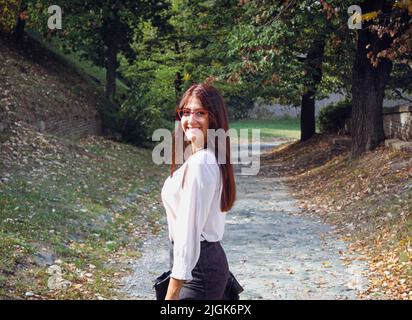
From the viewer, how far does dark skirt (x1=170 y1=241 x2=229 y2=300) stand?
12.3 ft

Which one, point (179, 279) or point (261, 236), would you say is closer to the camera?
point (179, 279)

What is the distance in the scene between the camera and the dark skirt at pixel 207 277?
376 cm

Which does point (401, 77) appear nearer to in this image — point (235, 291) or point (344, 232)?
point (344, 232)

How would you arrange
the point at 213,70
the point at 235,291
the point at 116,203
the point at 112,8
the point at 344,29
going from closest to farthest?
the point at 235,291, the point at 116,203, the point at 344,29, the point at 213,70, the point at 112,8

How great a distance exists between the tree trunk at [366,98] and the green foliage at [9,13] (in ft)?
29.7

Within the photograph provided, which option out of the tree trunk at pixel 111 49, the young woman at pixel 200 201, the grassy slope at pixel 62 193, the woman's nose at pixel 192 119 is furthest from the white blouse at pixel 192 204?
the tree trunk at pixel 111 49

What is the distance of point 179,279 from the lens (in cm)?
364

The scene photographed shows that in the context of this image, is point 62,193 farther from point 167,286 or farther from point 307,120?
point 307,120

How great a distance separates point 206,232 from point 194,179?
30 centimetres

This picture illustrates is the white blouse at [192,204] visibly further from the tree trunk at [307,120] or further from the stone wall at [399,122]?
the tree trunk at [307,120]

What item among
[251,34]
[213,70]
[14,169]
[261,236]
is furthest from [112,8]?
[261,236]

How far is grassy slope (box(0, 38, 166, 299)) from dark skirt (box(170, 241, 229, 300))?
3882 millimetres

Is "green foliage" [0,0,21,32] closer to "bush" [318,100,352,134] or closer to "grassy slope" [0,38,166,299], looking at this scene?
"grassy slope" [0,38,166,299]

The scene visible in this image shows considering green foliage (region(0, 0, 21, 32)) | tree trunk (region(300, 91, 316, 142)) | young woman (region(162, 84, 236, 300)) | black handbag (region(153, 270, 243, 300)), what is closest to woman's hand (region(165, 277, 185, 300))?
young woman (region(162, 84, 236, 300))
